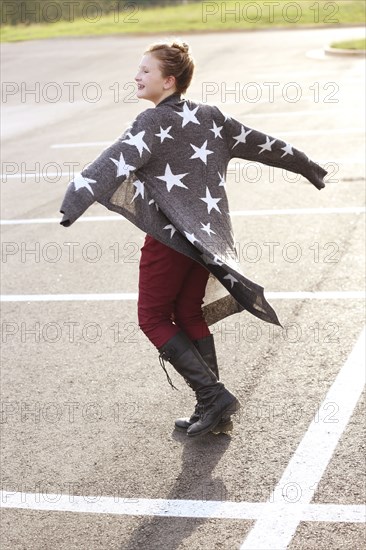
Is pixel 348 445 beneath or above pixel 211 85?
above

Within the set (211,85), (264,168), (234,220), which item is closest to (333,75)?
(211,85)

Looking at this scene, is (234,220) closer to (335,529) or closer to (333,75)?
(335,529)

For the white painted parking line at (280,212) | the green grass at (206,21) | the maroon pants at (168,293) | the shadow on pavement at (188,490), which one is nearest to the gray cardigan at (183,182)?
the maroon pants at (168,293)

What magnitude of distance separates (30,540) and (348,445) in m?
1.60

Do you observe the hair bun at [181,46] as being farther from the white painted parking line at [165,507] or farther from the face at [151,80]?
the white painted parking line at [165,507]

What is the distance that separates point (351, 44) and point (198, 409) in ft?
63.2

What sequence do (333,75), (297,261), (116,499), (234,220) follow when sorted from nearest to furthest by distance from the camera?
1. (116,499)
2. (297,261)
3. (234,220)
4. (333,75)

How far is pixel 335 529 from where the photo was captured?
175 inches

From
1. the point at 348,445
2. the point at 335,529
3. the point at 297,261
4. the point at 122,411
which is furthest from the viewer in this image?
the point at 297,261

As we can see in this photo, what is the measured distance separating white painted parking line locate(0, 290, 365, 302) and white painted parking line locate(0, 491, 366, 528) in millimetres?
2913

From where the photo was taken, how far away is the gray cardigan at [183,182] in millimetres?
4957

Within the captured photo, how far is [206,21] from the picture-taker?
3381cm

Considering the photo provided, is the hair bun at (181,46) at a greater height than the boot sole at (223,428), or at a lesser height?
greater

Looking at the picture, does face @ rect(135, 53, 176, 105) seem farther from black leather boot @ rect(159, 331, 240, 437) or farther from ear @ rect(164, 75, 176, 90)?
black leather boot @ rect(159, 331, 240, 437)
